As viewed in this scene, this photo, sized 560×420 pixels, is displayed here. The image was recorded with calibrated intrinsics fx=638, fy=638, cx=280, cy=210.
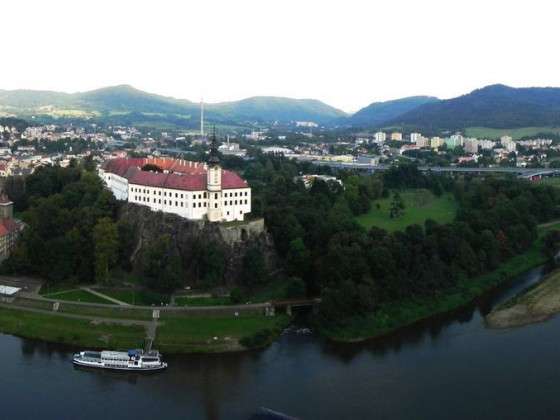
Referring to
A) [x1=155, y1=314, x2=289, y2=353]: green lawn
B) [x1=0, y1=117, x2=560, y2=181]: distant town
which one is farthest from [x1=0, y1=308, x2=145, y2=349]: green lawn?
[x1=0, y1=117, x2=560, y2=181]: distant town

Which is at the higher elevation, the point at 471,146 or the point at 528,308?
the point at 471,146

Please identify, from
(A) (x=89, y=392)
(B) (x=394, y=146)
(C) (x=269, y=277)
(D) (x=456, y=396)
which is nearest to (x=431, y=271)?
(C) (x=269, y=277)

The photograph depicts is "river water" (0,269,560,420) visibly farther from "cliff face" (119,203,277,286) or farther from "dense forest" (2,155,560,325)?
"cliff face" (119,203,277,286)

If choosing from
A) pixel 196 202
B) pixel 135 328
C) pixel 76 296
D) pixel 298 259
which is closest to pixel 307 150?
pixel 196 202

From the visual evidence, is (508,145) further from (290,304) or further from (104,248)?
(104,248)

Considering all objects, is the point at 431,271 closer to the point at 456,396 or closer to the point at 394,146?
the point at 456,396

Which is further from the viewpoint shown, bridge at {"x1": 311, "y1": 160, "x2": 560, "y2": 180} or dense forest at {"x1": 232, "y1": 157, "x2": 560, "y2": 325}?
bridge at {"x1": 311, "y1": 160, "x2": 560, "y2": 180}
